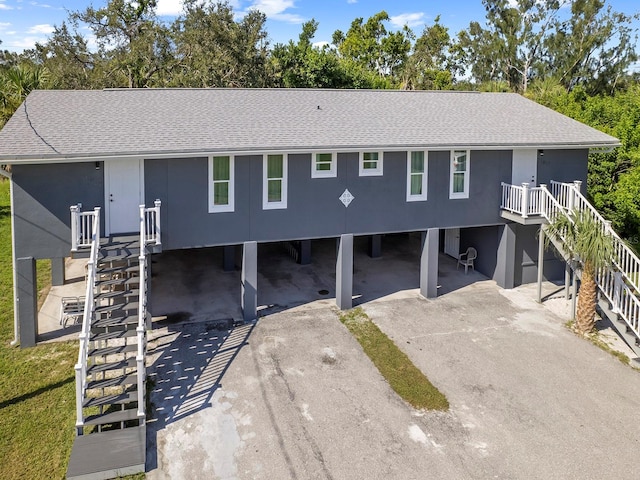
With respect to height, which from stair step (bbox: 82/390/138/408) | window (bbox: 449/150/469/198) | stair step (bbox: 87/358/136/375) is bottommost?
stair step (bbox: 82/390/138/408)

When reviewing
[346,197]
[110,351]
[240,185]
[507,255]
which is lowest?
[110,351]

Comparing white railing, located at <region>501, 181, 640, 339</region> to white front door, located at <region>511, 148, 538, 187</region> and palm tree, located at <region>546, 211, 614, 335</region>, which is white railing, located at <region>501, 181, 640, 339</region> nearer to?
palm tree, located at <region>546, 211, 614, 335</region>

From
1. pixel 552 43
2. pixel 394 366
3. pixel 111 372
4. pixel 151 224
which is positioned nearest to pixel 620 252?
pixel 394 366

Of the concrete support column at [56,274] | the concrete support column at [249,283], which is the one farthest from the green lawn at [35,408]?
the concrete support column at [249,283]

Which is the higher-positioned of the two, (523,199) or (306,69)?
(306,69)

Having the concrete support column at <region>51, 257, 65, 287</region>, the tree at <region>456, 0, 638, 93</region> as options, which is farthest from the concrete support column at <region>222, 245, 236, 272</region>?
the tree at <region>456, 0, 638, 93</region>

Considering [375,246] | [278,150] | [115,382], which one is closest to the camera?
[115,382]

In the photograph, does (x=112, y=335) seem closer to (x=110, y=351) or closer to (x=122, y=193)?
(x=110, y=351)
